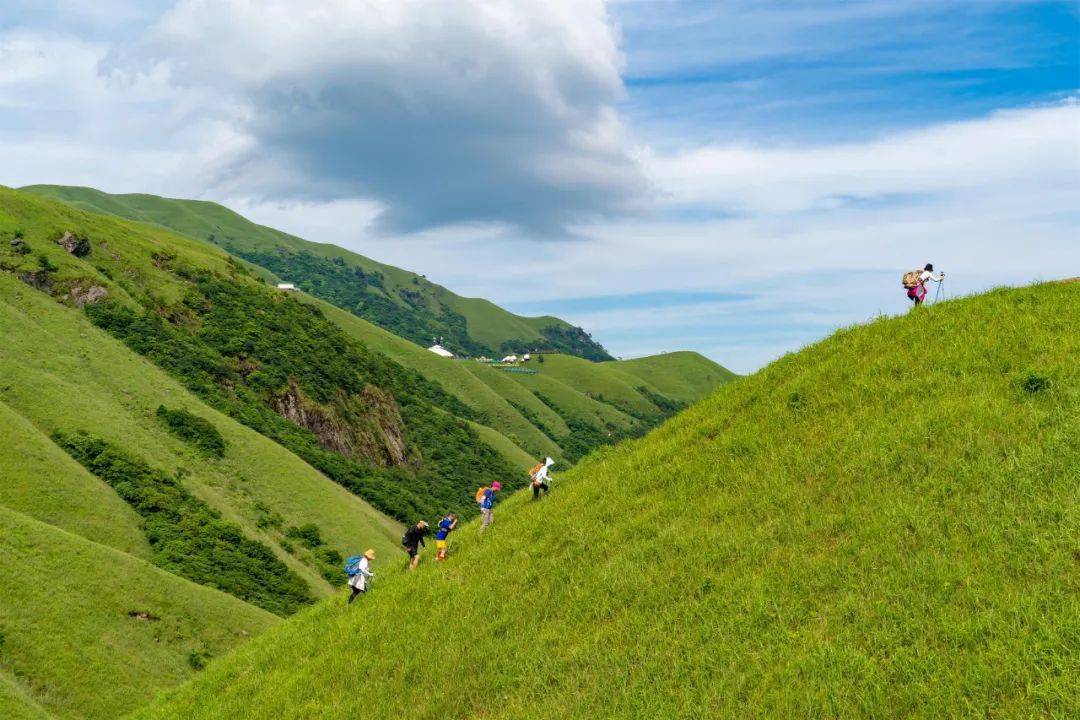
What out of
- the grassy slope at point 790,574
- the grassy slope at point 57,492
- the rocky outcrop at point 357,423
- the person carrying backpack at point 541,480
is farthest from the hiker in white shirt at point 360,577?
the rocky outcrop at point 357,423

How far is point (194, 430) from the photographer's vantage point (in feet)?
229

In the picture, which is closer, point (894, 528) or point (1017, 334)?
point (894, 528)

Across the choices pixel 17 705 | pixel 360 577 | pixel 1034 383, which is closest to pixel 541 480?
pixel 360 577

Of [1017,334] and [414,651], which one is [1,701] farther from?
[1017,334]

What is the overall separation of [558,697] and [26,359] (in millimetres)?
67858

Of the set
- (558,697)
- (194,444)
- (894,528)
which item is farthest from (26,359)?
(894,528)

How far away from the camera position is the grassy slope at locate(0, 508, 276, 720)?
2850 centimetres

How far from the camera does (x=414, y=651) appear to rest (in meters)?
18.1

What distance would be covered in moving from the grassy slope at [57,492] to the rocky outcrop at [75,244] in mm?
56350

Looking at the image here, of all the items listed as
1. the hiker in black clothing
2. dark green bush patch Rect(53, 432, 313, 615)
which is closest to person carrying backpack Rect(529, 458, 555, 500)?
the hiker in black clothing

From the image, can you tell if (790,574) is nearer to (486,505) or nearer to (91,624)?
(486,505)

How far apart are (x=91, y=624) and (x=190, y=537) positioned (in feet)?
66.1

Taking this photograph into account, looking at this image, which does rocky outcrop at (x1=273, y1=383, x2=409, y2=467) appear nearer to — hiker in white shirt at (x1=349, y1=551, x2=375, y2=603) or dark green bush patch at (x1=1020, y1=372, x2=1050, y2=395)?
hiker in white shirt at (x1=349, y1=551, x2=375, y2=603)

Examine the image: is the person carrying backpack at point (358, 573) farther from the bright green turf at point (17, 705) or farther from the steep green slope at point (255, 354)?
the steep green slope at point (255, 354)
